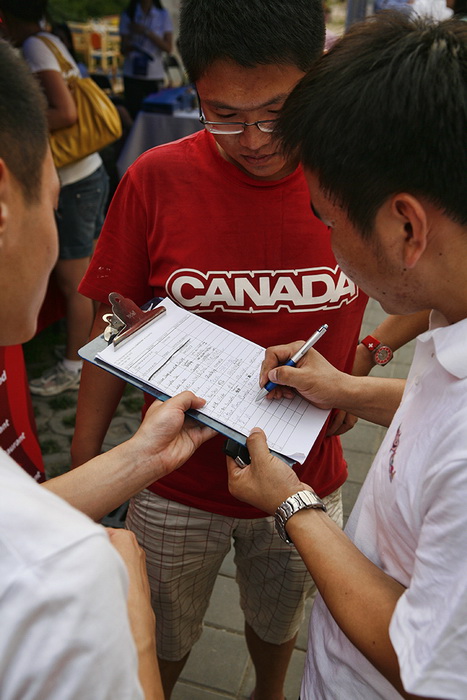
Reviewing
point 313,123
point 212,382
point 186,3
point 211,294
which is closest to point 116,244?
point 211,294

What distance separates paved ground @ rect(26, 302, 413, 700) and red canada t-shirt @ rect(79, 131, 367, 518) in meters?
1.50

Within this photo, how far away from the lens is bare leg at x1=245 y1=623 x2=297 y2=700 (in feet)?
6.53

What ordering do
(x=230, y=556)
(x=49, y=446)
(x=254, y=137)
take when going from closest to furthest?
(x=254, y=137) < (x=230, y=556) < (x=49, y=446)

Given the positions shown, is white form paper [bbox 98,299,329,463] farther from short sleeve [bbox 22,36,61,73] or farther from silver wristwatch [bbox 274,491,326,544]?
short sleeve [bbox 22,36,61,73]

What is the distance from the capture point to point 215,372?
1.51 meters

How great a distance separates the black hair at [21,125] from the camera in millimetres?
874

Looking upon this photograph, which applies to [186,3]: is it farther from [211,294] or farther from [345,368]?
[345,368]

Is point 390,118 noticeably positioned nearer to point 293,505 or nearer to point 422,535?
point 422,535

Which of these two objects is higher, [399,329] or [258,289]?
[258,289]

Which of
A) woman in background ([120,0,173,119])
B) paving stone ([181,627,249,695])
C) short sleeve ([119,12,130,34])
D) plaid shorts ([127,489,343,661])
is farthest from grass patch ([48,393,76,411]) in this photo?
short sleeve ([119,12,130,34])

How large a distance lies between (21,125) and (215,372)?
78 centimetres

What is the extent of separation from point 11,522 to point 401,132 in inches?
30.2

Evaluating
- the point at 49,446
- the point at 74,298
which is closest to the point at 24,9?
the point at 74,298

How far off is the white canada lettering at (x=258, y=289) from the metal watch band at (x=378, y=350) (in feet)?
1.48
